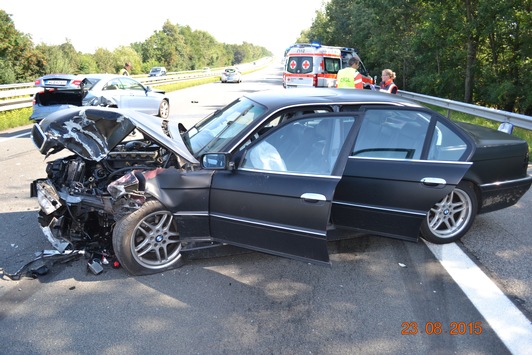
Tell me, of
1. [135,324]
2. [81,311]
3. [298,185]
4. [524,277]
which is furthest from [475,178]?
[81,311]

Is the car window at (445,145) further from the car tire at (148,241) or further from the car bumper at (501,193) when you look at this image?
the car tire at (148,241)

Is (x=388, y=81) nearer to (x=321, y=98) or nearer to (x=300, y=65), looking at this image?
(x=321, y=98)

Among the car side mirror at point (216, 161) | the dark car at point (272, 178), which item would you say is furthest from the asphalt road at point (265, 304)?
the car side mirror at point (216, 161)

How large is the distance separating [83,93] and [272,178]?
8611 mm

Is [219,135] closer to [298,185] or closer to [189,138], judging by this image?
[189,138]

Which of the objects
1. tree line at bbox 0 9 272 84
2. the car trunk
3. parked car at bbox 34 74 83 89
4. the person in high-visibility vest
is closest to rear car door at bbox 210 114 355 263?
the person in high-visibility vest

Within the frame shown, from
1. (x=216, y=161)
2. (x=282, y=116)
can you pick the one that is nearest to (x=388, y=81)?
(x=282, y=116)

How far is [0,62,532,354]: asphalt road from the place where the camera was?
2.84m

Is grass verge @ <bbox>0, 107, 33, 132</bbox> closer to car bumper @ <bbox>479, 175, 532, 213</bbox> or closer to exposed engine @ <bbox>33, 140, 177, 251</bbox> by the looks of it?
exposed engine @ <bbox>33, 140, 177, 251</bbox>

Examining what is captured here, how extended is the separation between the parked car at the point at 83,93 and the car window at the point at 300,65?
806 centimetres

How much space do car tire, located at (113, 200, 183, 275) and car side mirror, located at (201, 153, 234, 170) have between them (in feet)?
1.84

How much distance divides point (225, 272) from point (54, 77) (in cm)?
895

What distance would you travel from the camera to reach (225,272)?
12.5 feet

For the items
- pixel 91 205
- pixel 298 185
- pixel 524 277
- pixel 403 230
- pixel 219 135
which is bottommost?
pixel 524 277
